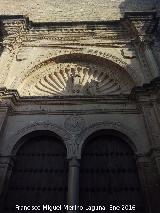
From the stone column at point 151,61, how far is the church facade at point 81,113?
3 cm

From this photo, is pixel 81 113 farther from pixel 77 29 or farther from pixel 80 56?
pixel 77 29

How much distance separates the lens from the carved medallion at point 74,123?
20.1ft

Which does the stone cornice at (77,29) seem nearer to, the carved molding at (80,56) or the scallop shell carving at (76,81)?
the carved molding at (80,56)

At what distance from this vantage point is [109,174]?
5.66 meters

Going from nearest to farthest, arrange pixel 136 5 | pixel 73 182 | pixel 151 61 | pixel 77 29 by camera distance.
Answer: pixel 73 182
pixel 151 61
pixel 77 29
pixel 136 5

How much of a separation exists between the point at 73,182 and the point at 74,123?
4.50 feet

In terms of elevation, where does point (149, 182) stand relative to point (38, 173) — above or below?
below

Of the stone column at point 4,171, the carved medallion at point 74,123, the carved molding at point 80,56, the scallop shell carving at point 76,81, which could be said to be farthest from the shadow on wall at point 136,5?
the stone column at point 4,171

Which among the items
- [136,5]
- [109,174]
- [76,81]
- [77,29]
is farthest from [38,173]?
[136,5]

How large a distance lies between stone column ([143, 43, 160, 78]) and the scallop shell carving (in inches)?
23.4

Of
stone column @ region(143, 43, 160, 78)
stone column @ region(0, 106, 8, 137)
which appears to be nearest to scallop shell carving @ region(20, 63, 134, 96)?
stone column @ region(143, 43, 160, 78)

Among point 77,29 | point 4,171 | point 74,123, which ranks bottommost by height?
point 4,171

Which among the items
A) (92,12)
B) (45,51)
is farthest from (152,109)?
(92,12)

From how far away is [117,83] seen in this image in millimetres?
7285
